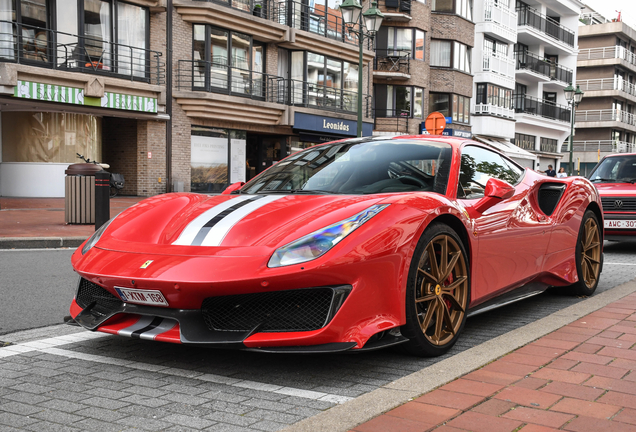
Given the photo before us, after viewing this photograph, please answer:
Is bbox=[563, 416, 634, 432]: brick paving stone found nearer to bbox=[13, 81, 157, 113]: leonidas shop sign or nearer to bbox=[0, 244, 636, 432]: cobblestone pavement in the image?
bbox=[0, 244, 636, 432]: cobblestone pavement

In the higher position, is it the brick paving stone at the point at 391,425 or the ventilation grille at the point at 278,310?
the ventilation grille at the point at 278,310

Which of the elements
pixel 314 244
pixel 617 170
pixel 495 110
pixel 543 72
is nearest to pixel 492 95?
pixel 495 110

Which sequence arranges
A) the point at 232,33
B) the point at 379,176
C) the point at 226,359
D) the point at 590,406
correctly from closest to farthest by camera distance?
the point at 590,406 < the point at 226,359 < the point at 379,176 < the point at 232,33

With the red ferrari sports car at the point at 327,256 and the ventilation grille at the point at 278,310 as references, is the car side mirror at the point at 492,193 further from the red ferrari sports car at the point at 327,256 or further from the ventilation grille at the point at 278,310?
the ventilation grille at the point at 278,310

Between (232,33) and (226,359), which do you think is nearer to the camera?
(226,359)

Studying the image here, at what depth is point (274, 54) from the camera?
28.5 meters

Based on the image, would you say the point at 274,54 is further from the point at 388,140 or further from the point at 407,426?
the point at 407,426

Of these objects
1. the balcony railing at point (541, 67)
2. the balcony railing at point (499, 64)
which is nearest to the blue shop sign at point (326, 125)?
the balcony railing at point (499, 64)

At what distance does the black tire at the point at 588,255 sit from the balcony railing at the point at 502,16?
123ft

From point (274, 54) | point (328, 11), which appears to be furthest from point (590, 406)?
point (328, 11)

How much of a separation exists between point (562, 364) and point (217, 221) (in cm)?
201

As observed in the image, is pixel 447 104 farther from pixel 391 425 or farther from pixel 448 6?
pixel 391 425

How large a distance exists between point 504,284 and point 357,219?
165 cm

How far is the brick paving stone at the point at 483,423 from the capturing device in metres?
2.64
